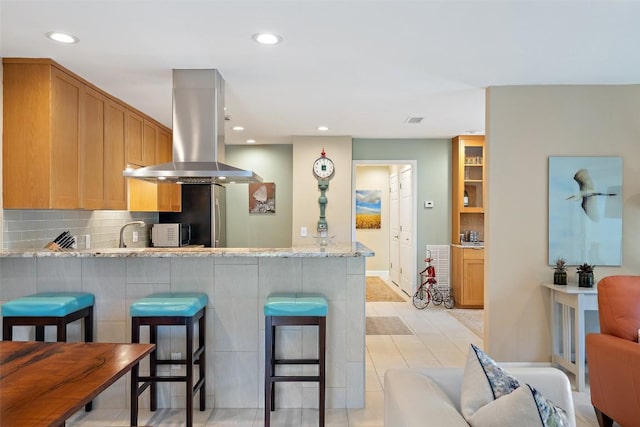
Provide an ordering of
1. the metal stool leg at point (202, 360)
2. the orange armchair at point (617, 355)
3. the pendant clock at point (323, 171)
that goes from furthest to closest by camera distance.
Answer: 1. the pendant clock at point (323, 171)
2. the metal stool leg at point (202, 360)
3. the orange armchair at point (617, 355)

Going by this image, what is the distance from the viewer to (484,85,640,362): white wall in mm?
3496

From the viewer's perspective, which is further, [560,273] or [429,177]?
[429,177]

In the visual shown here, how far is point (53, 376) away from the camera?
4.41 feet

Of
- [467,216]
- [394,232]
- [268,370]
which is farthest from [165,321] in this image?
[394,232]

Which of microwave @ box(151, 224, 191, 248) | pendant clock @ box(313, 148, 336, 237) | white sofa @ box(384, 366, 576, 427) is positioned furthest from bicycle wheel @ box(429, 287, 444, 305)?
white sofa @ box(384, 366, 576, 427)

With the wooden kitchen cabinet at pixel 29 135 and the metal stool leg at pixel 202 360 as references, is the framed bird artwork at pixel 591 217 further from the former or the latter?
the wooden kitchen cabinet at pixel 29 135

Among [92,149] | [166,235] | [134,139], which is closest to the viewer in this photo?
[92,149]

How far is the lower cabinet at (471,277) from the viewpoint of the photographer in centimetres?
568

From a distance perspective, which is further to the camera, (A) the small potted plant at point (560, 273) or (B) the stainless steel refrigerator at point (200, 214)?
(B) the stainless steel refrigerator at point (200, 214)

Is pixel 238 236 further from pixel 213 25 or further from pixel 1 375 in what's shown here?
pixel 1 375

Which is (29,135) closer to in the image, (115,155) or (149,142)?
(115,155)

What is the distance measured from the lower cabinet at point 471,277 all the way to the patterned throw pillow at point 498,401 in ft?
14.8

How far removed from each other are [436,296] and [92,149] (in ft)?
15.8

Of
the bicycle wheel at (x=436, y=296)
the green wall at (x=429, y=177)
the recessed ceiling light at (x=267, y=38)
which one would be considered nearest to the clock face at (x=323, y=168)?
the green wall at (x=429, y=177)
